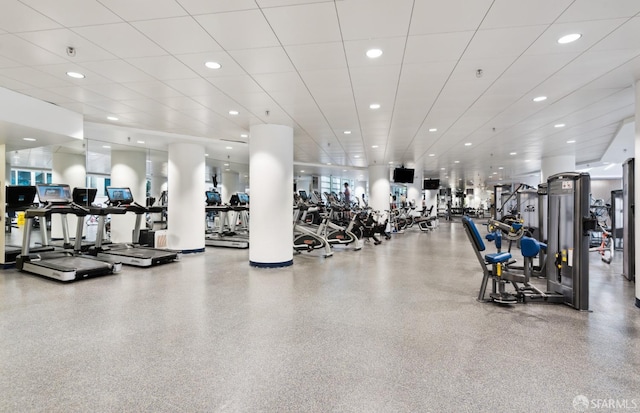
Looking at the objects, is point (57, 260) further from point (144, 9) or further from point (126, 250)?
point (144, 9)

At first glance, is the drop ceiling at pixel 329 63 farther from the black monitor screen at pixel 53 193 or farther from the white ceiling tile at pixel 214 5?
the black monitor screen at pixel 53 193

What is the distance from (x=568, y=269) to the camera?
4188mm

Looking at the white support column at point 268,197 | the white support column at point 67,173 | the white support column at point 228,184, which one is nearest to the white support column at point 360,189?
the white support column at point 228,184

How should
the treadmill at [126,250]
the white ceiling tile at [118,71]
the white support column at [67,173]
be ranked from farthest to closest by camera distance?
the white support column at [67,173] < the treadmill at [126,250] < the white ceiling tile at [118,71]

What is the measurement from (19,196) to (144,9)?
6601mm

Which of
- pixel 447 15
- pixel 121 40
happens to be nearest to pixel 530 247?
pixel 447 15

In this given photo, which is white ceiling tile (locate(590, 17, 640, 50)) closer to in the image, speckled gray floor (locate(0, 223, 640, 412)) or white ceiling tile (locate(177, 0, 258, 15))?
speckled gray floor (locate(0, 223, 640, 412))

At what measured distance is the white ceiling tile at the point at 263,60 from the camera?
3611mm

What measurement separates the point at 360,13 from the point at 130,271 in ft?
19.4

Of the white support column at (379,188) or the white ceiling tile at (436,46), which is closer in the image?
the white ceiling tile at (436,46)

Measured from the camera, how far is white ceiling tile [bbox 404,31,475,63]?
323cm

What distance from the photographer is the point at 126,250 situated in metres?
7.37

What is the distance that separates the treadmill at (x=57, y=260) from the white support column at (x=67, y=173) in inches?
155

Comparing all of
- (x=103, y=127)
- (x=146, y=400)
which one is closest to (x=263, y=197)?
(x=103, y=127)
